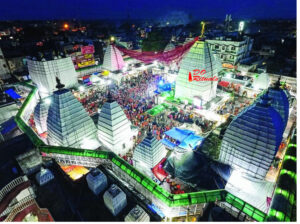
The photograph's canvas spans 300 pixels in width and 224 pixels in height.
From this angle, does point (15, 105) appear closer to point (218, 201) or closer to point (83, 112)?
point (83, 112)

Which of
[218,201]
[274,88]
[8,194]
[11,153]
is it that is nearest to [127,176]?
[218,201]

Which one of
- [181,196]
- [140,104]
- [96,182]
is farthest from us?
[140,104]

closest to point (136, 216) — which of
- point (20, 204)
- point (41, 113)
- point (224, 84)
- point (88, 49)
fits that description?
point (20, 204)

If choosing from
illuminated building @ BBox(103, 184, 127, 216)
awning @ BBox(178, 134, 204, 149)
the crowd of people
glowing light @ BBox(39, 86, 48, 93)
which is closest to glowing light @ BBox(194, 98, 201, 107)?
the crowd of people

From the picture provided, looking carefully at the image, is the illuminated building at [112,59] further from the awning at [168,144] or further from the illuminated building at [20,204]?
the illuminated building at [20,204]

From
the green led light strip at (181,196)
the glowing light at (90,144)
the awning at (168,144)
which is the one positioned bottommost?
Answer: the awning at (168,144)

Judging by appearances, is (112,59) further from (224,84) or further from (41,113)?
(224,84)

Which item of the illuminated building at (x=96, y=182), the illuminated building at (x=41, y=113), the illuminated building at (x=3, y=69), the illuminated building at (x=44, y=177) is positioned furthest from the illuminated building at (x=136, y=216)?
the illuminated building at (x=3, y=69)
